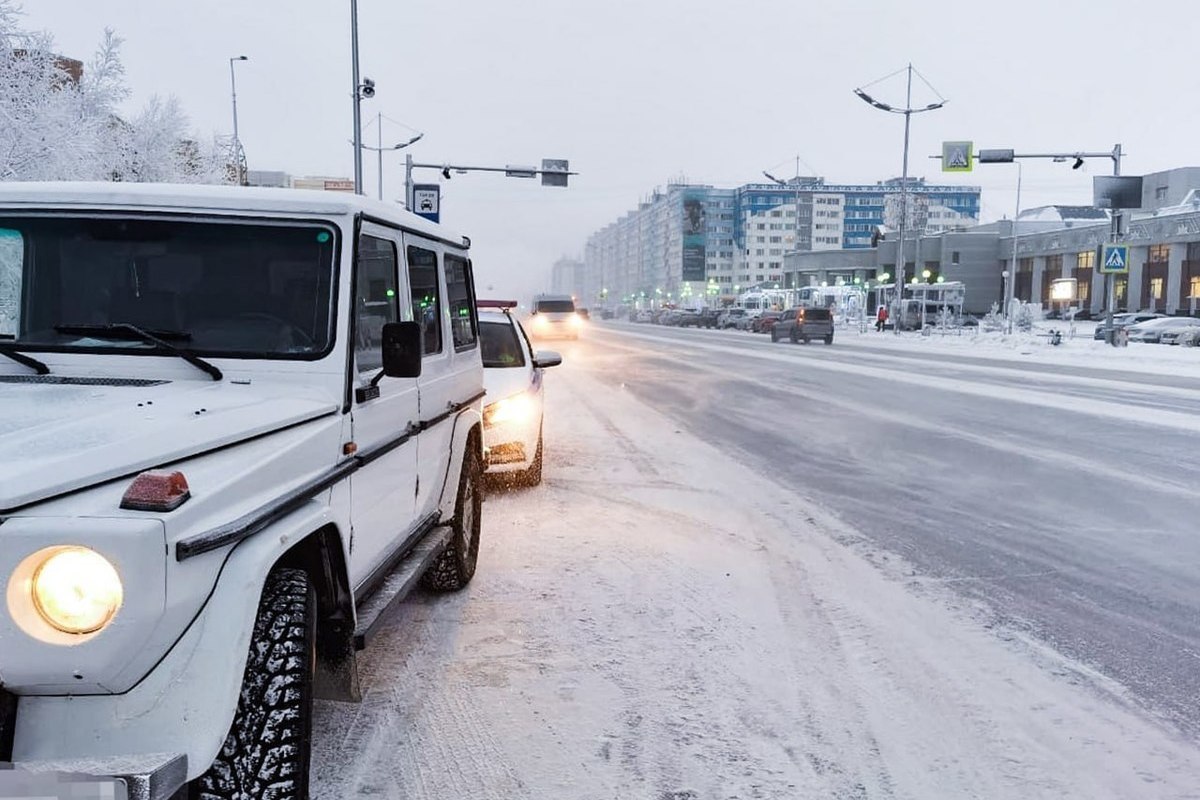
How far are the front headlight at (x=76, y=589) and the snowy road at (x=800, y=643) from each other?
1.37 metres

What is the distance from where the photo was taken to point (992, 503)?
8422 mm

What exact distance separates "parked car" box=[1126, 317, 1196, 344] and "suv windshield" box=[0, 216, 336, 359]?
155 feet

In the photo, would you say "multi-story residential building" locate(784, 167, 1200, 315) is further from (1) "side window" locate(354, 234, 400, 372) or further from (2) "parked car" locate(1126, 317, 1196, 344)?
(1) "side window" locate(354, 234, 400, 372)

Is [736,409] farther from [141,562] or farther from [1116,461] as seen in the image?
[141,562]

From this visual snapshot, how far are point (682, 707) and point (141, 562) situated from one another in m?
2.47

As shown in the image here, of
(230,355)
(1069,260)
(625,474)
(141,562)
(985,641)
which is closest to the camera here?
(141,562)

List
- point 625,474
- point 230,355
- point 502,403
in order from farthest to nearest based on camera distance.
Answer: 1. point 625,474
2. point 502,403
3. point 230,355

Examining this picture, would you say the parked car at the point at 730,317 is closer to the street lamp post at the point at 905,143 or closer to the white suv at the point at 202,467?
the street lamp post at the point at 905,143

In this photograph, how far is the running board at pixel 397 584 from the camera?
3411 millimetres

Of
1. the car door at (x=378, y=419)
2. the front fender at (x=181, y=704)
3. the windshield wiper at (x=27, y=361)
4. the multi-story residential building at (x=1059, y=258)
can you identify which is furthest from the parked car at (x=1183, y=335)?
the front fender at (x=181, y=704)

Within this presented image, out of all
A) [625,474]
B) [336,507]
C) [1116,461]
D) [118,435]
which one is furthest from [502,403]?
[1116,461]

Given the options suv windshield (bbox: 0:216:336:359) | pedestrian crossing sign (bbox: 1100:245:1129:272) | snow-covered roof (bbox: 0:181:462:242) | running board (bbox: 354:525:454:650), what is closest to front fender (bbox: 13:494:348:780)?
running board (bbox: 354:525:454:650)

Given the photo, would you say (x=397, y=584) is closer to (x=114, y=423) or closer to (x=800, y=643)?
(x=114, y=423)

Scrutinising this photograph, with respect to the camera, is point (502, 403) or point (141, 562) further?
point (502, 403)
